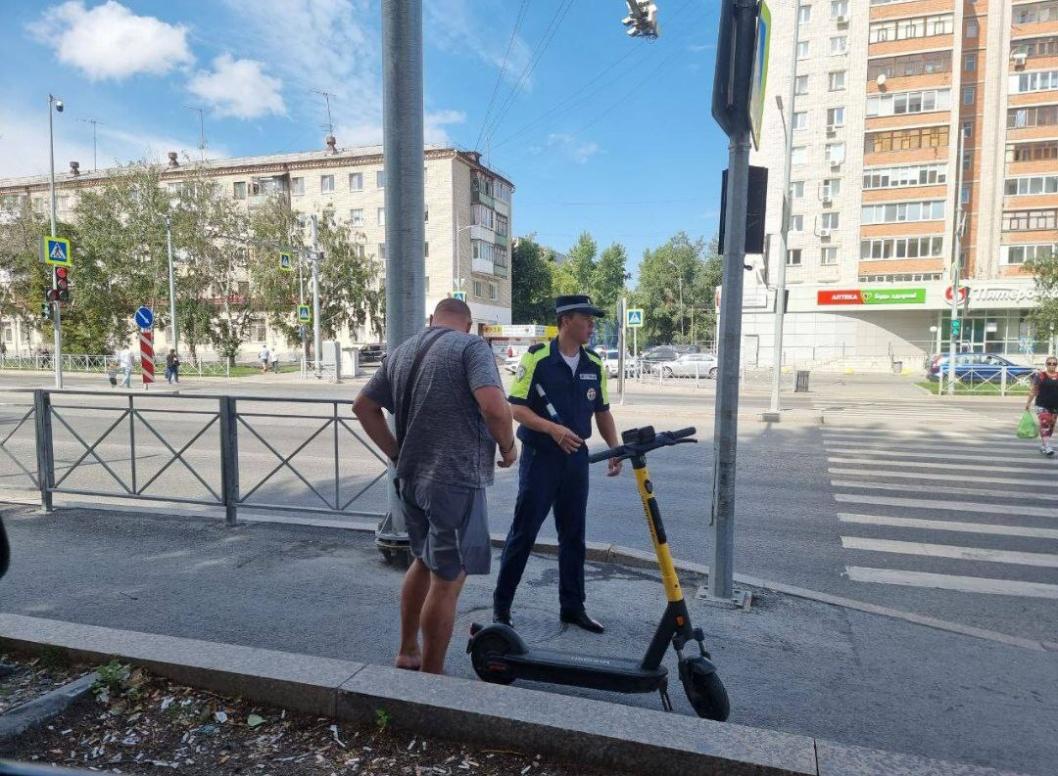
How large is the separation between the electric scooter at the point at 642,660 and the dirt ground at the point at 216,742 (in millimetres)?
505

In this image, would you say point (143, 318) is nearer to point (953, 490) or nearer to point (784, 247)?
point (784, 247)

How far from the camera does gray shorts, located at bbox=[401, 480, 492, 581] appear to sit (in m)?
2.92

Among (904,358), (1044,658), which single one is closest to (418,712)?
(1044,658)

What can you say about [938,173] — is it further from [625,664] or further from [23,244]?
[23,244]

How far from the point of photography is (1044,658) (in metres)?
3.79

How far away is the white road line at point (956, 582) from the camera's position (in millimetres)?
5035

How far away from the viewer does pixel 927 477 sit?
9.33 meters

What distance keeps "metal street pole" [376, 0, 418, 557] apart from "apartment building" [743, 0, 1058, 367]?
40.3m

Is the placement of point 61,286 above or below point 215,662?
above

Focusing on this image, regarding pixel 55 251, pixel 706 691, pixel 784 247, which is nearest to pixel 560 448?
pixel 706 691

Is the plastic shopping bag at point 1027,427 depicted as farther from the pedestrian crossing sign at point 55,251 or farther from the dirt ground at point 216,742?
the pedestrian crossing sign at point 55,251

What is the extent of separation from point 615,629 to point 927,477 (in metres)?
7.32

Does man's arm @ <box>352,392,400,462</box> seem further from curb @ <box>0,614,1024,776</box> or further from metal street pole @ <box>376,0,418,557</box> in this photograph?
metal street pole @ <box>376,0,418,557</box>

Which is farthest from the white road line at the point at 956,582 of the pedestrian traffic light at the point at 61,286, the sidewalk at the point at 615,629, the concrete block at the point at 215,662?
the pedestrian traffic light at the point at 61,286
